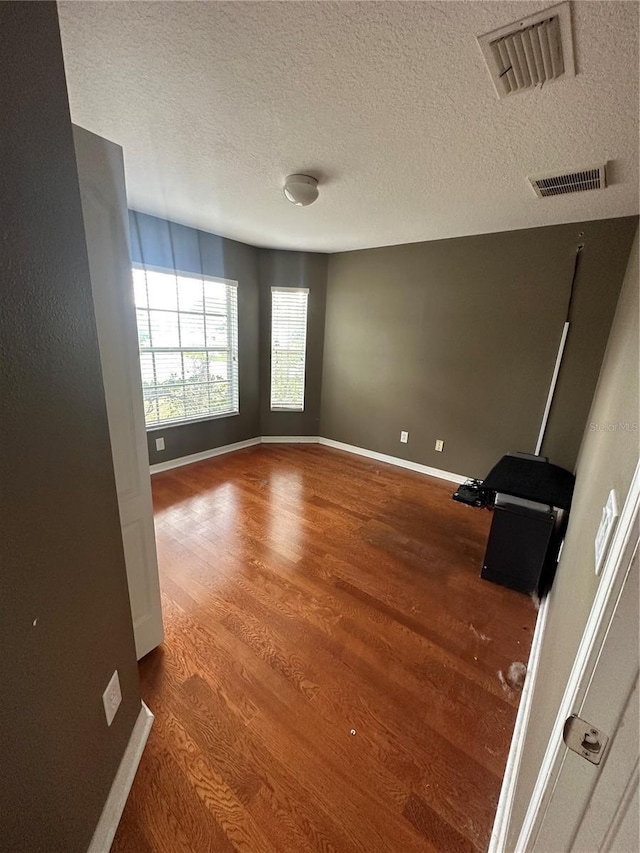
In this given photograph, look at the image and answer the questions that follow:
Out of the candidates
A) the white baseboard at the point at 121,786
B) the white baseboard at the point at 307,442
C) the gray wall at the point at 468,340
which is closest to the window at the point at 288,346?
the gray wall at the point at 468,340

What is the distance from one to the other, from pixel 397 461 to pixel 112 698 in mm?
3389

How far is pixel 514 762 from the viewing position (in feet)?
3.86

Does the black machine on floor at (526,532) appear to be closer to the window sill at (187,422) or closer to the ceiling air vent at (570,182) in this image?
the ceiling air vent at (570,182)

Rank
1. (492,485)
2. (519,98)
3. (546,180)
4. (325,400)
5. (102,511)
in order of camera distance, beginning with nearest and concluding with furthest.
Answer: (102,511)
(519,98)
(546,180)
(492,485)
(325,400)

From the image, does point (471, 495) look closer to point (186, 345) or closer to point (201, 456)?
point (201, 456)

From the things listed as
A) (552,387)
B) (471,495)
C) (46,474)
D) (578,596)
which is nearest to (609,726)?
(578,596)

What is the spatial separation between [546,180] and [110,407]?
2644 mm

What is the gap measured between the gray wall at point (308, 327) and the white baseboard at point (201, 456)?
0.29 m

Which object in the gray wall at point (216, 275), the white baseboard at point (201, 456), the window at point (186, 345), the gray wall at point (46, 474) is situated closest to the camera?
the gray wall at point (46, 474)

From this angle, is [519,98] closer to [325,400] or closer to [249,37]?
[249,37]

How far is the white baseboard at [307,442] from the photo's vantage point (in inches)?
142

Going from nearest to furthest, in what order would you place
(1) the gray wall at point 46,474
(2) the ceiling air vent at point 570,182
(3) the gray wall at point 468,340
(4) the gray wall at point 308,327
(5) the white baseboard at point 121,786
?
(1) the gray wall at point 46,474
(5) the white baseboard at point 121,786
(2) the ceiling air vent at point 570,182
(3) the gray wall at point 468,340
(4) the gray wall at point 308,327

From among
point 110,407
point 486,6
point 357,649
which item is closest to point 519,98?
point 486,6

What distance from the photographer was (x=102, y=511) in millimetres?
983
